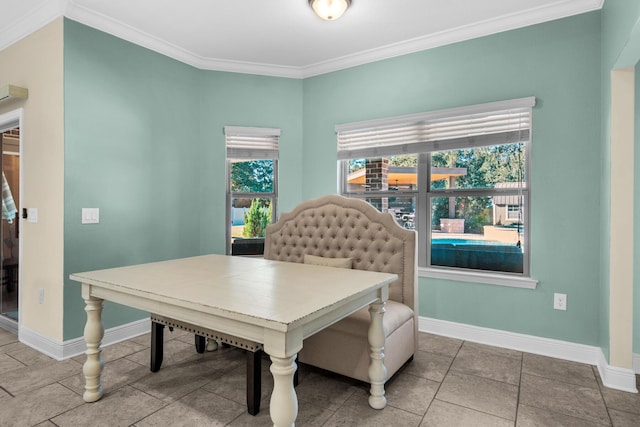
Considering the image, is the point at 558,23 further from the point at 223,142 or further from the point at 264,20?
the point at 223,142

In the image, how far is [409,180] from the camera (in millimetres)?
3594

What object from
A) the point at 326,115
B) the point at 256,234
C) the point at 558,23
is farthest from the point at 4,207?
the point at 558,23

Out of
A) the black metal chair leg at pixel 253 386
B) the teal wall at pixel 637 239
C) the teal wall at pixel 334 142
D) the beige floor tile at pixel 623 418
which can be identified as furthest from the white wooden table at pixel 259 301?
the teal wall at pixel 637 239

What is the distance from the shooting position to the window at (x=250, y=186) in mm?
4023

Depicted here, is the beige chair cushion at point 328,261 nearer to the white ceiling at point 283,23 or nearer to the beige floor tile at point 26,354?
the white ceiling at point 283,23

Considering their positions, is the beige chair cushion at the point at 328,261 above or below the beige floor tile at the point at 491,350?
above

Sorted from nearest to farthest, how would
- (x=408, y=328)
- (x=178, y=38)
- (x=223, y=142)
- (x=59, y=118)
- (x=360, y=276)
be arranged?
1. (x=360, y=276)
2. (x=408, y=328)
3. (x=59, y=118)
4. (x=178, y=38)
5. (x=223, y=142)

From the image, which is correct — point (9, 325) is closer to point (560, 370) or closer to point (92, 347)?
point (92, 347)

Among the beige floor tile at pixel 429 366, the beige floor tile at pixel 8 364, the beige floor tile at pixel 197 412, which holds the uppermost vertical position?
the beige floor tile at pixel 429 366

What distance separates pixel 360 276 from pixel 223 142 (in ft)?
8.17

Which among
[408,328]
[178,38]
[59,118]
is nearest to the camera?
[408,328]

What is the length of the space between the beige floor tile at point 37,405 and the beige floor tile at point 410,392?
1.88 metres

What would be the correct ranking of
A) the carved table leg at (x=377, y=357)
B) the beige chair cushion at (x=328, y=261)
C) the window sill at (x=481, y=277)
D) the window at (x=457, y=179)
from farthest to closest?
the window at (x=457, y=179), the window sill at (x=481, y=277), the beige chair cushion at (x=328, y=261), the carved table leg at (x=377, y=357)

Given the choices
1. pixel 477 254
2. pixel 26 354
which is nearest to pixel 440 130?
pixel 477 254
